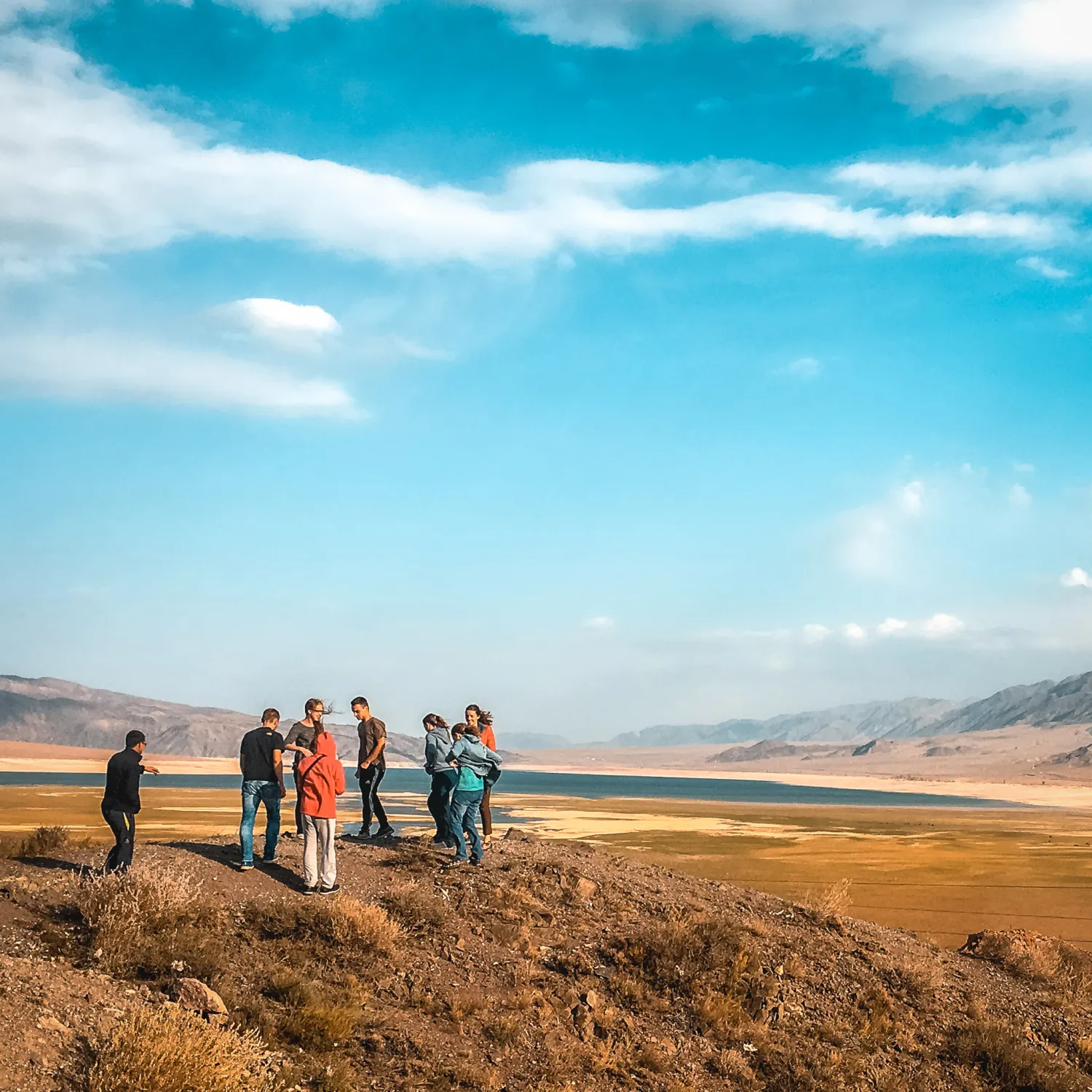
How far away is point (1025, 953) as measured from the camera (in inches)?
623

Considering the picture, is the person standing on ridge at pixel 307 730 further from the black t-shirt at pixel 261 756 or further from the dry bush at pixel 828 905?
the dry bush at pixel 828 905

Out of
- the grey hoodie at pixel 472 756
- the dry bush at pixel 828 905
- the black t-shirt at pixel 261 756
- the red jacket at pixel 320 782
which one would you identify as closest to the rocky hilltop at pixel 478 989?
the dry bush at pixel 828 905

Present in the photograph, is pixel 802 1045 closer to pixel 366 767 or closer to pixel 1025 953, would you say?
pixel 1025 953

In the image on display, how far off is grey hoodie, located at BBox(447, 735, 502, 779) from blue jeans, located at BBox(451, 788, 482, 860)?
36cm

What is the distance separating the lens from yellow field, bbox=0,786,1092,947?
76.7 ft

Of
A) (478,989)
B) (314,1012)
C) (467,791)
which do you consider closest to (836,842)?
(467,791)

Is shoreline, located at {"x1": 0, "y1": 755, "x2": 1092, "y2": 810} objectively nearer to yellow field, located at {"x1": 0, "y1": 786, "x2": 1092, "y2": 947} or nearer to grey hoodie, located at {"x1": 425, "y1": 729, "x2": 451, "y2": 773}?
yellow field, located at {"x1": 0, "y1": 786, "x2": 1092, "y2": 947}

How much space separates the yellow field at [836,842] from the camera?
2338 cm

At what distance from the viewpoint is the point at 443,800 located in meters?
15.4

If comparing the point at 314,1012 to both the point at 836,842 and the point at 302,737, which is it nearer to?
the point at 302,737

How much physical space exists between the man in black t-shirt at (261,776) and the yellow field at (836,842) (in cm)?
1279

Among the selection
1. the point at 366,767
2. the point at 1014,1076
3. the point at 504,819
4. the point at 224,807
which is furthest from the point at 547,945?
the point at 224,807

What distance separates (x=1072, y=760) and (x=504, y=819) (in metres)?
116

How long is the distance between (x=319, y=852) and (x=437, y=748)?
2.65 meters
